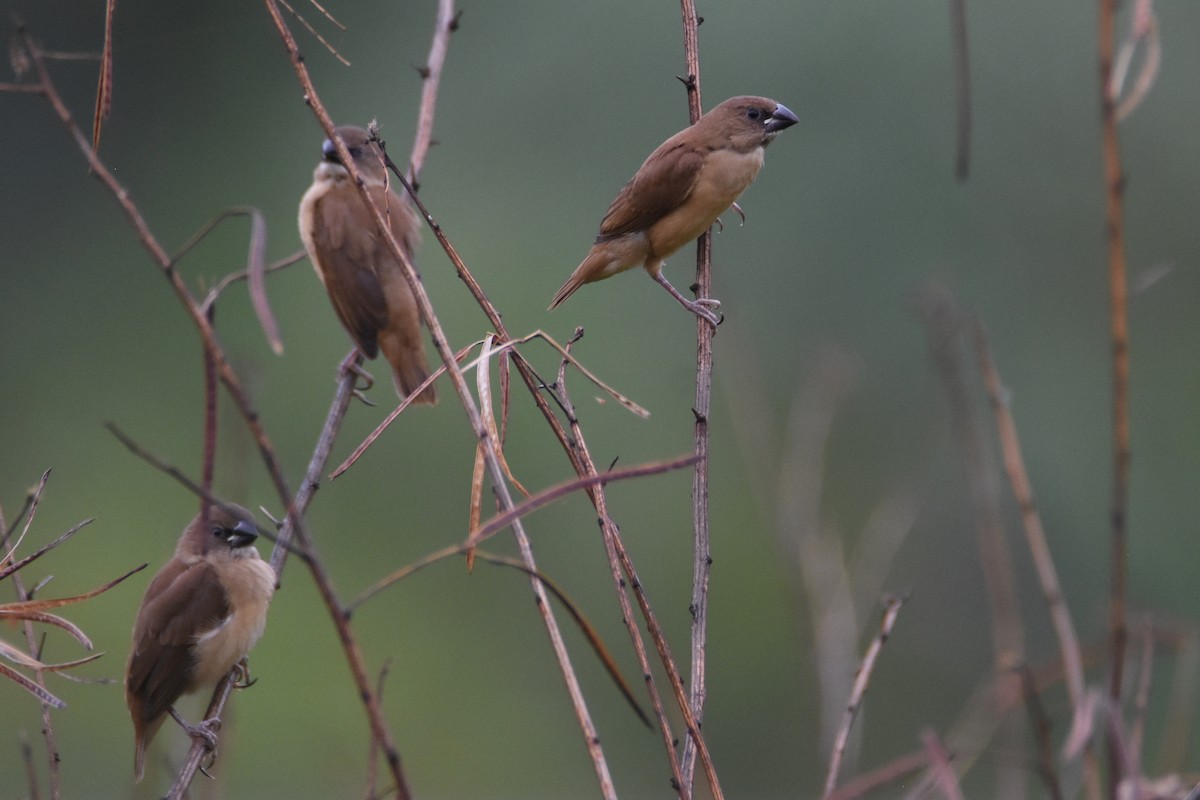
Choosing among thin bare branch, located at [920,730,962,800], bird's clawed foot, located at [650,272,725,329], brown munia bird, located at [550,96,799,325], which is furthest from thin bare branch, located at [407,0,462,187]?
thin bare branch, located at [920,730,962,800]

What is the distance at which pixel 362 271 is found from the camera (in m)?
4.68

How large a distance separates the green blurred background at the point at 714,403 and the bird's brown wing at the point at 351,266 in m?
3.91

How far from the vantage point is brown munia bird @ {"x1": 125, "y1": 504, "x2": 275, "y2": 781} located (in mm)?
3412

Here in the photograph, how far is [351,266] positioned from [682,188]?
149 centimetres

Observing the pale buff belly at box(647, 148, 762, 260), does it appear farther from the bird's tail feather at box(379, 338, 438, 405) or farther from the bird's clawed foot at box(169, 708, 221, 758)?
the bird's clawed foot at box(169, 708, 221, 758)

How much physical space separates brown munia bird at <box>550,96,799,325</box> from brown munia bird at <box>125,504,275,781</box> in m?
1.13

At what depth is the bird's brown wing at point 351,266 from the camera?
461cm

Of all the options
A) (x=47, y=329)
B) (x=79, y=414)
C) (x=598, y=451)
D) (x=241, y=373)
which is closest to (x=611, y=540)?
(x=241, y=373)

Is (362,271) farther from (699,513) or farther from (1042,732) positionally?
(1042,732)

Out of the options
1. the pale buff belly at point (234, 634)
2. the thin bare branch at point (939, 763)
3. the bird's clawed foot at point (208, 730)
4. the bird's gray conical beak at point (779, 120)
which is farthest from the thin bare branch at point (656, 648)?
the bird's gray conical beak at point (779, 120)

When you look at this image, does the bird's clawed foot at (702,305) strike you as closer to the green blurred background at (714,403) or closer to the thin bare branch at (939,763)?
the thin bare branch at (939,763)

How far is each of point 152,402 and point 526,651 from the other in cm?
407

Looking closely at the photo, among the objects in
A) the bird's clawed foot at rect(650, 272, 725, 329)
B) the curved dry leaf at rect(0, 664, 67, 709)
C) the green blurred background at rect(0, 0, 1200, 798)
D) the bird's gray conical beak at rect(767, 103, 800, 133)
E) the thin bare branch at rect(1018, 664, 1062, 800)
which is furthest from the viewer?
the green blurred background at rect(0, 0, 1200, 798)

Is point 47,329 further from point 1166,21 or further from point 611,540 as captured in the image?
point 611,540
